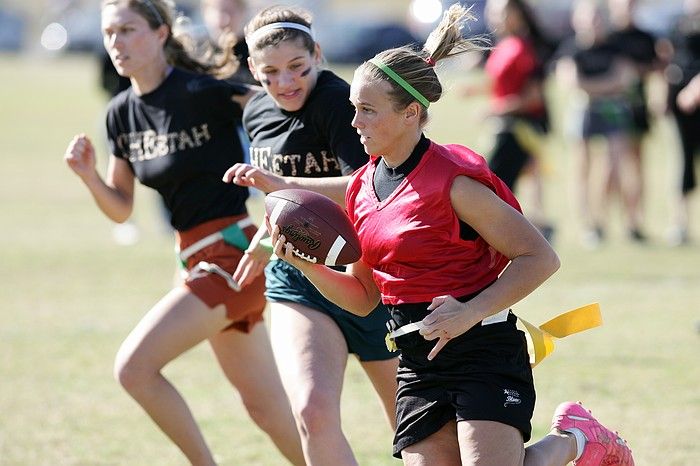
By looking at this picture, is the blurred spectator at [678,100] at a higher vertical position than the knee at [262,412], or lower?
higher

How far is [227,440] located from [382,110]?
261 cm

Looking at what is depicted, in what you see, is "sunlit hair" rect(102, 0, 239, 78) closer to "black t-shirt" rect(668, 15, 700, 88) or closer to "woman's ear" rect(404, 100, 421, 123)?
"woman's ear" rect(404, 100, 421, 123)

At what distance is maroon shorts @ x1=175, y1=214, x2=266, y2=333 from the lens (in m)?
5.19

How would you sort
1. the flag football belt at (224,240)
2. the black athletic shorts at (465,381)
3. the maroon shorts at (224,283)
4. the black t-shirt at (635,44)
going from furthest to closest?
the black t-shirt at (635,44) → the flag football belt at (224,240) → the maroon shorts at (224,283) → the black athletic shorts at (465,381)

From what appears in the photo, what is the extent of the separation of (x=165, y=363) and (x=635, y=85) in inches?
352

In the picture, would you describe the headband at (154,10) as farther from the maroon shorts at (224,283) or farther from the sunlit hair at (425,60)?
the sunlit hair at (425,60)

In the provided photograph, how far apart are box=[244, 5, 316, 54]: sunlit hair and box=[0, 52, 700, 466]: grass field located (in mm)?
703

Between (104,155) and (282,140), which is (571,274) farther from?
(104,155)

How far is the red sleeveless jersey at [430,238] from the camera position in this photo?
3.91 meters

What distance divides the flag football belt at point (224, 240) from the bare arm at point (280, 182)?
2.36 feet

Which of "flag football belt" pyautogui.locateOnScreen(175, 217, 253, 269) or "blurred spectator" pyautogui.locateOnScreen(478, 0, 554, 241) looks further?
"blurred spectator" pyautogui.locateOnScreen(478, 0, 554, 241)

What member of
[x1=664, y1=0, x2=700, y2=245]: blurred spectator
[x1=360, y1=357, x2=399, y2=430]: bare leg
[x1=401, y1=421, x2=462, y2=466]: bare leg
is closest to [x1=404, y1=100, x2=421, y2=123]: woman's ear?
[x1=401, y1=421, x2=462, y2=466]: bare leg

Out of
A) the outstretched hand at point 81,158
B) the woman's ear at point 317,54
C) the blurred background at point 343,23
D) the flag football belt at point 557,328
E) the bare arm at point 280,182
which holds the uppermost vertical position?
the blurred background at point 343,23

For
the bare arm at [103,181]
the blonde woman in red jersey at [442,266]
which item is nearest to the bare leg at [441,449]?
the blonde woman in red jersey at [442,266]
